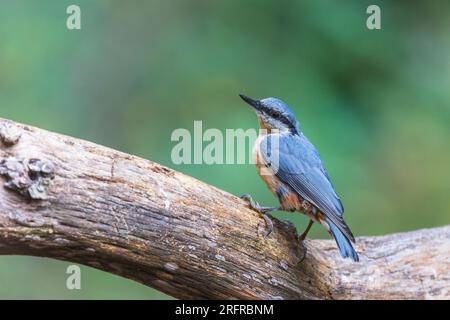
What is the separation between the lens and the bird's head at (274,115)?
11.8ft

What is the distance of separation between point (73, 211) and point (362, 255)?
1734mm

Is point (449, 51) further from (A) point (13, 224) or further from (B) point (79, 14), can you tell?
(A) point (13, 224)

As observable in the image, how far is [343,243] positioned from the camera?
117 inches

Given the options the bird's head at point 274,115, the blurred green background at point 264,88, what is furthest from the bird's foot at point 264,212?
the blurred green background at point 264,88

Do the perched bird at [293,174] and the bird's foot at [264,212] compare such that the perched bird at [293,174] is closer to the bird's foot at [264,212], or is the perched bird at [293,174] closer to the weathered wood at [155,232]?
the bird's foot at [264,212]

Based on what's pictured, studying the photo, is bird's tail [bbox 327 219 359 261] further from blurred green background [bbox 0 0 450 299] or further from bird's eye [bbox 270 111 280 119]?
blurred green background [bbox 0 0 450 299]

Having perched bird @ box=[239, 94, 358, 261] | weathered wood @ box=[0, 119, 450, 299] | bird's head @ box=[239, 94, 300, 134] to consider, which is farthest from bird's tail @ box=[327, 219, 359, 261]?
bird's head @ box=[239, 94, 300, 134]

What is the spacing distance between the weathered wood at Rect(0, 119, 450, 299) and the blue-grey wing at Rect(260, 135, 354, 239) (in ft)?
0.74

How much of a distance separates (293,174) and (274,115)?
0.50 m

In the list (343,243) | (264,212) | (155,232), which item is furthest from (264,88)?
(155,232)

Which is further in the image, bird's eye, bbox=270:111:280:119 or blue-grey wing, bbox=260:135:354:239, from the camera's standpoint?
bird's eye, bbox=270:111:280:119

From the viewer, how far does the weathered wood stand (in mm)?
2373

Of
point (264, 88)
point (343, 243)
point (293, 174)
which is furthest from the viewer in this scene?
point (264, 88)

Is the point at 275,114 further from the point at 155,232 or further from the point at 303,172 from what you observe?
the point at 155,232
